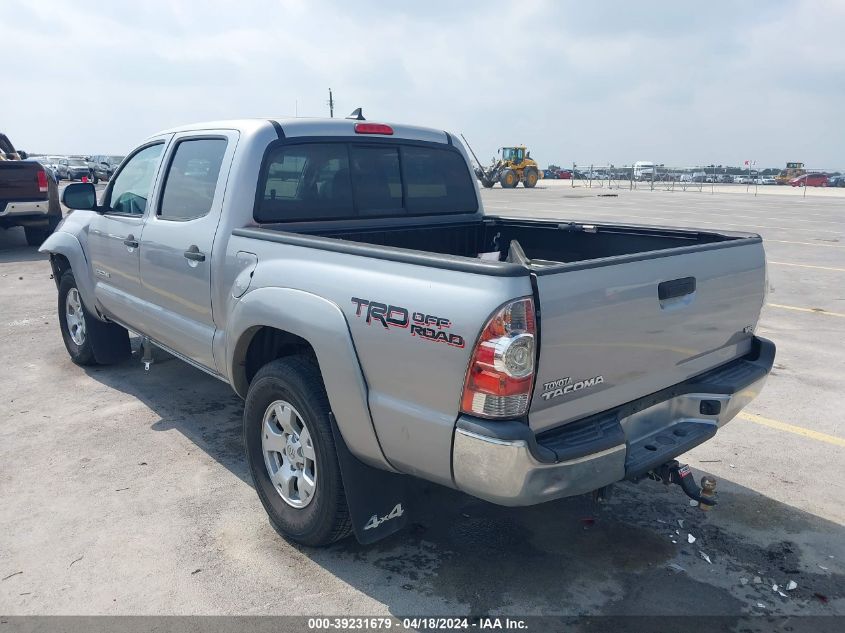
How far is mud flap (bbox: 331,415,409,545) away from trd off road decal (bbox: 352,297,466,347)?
58 centimetres

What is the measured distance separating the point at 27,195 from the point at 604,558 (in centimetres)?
1263

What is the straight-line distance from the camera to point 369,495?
303cm

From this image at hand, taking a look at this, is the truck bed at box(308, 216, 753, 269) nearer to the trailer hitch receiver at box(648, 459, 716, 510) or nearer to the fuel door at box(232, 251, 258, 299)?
the fuel door at box(232, 251, 258, 299)

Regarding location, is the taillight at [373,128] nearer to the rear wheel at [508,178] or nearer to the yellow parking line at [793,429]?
the yellow parking line at [793,429]

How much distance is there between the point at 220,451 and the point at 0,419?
187 centimetres

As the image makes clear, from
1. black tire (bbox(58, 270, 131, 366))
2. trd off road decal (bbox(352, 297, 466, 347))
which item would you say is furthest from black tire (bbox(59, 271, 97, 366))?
trd off road decal (bbox(352, 297, 466, 347))

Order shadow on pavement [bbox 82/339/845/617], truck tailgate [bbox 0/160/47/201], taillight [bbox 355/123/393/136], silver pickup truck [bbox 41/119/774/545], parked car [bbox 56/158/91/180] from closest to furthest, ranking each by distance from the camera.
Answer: silver pickup truck [bbox 41/119/774/545] < shadow on pavement [bbox 82/339/845/617] < taillight [bbox 355/123/393/136] < truck tailgate [bbox 0/160/47/201] < parked car [bbox 56/158/91/180]

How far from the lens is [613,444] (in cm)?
267

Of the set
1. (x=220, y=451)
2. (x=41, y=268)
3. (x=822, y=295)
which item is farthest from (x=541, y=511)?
(x=41, y=268)

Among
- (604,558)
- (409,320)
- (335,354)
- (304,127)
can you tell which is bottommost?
(604,558)

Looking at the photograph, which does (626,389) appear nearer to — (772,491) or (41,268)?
(772,491)

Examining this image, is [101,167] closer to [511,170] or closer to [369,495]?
[511,170]

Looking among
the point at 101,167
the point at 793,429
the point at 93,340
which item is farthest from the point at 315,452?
the point at 101,167

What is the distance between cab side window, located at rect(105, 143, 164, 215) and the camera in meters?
4.79
